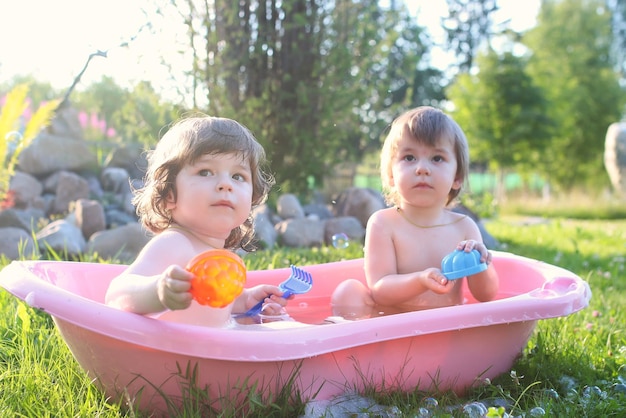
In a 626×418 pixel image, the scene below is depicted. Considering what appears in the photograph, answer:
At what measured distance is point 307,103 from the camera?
5.51m

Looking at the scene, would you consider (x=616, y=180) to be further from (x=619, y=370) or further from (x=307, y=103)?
(x=619, y=370)

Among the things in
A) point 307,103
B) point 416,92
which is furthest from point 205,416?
point 416,92

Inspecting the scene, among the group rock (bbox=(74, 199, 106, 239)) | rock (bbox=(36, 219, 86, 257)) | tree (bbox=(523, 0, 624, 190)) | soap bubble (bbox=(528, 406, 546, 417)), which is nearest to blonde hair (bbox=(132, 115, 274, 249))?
soap bubble (bbox=(528, 406, 546, 417))

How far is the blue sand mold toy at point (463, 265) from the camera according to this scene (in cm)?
204

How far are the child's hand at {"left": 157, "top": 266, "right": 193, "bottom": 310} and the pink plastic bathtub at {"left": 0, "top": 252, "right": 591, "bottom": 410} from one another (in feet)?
0.36

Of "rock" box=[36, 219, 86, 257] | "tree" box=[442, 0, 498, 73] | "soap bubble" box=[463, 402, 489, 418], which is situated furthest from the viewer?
"tree" box=[442, 0, 498, 73]

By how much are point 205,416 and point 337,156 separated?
4.53m

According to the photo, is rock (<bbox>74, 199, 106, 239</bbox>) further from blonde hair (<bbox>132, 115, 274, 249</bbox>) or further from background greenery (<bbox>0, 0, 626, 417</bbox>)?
blonde hair (<bbox>132, 115, 274, 249</bbox>)

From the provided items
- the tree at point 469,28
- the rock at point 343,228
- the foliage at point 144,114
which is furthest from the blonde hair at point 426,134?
the tree at point 469,28

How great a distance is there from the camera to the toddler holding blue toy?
236cm

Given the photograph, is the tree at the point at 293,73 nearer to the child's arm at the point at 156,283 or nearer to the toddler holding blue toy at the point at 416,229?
the toddler holding blue toy at the point at 416,229

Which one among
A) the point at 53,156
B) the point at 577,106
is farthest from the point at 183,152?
the point at 577,106

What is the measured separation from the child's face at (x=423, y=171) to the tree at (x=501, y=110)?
1200cm

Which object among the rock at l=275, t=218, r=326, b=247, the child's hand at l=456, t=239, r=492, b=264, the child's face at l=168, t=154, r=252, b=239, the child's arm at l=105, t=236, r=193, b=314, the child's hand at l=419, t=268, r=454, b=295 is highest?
the child's face at l=168, t=154, r=252, b=239
